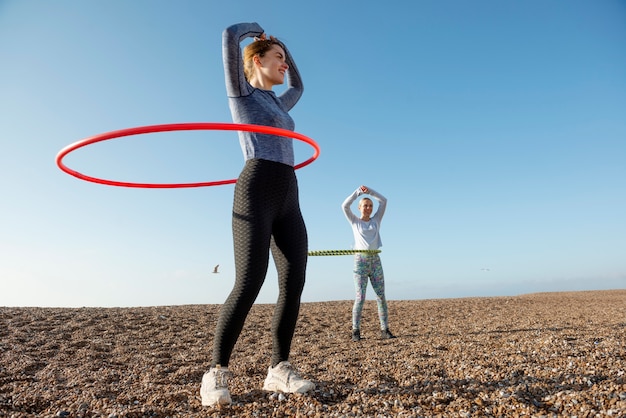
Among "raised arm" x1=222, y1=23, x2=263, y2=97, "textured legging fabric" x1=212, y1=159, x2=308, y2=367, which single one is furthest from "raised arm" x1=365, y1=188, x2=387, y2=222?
"raised arm" x1=222, y1=23, x2=263, y2=97

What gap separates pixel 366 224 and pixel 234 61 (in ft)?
14.3

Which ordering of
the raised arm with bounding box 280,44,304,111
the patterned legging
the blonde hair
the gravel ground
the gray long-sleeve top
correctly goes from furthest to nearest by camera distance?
1. the patterned legging
2. the raised arm with bounding box 280,44,304,111
3. the blonde hair
4. the gray long-sleeve top
5. the gravel ground

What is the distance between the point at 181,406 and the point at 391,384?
5.12 ft

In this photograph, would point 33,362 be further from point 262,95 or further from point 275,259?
point 262,95

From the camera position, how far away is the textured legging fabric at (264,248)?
9.39 ft

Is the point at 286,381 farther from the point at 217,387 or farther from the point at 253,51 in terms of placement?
the point at 253,51

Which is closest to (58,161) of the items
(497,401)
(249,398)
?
(249,398)

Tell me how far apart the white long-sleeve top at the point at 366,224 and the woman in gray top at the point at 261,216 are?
372cm

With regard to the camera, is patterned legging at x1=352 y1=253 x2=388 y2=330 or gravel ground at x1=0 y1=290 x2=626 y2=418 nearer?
gravel ground at x1=0 y1=290 x2=626 y2=418

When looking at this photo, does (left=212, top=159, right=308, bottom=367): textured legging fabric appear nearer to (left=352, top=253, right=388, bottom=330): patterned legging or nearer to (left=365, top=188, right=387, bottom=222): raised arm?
(left=352, top=253, right=388, bottom=330): patterned legging

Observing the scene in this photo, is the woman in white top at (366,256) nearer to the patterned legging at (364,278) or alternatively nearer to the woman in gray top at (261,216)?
the patterned legging at (364,278)

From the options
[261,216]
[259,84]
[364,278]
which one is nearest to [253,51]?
[259,84]

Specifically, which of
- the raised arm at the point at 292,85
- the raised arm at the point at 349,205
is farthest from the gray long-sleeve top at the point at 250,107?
the raised arm at the point at 349,205

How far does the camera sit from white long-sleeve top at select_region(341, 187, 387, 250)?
681cm
